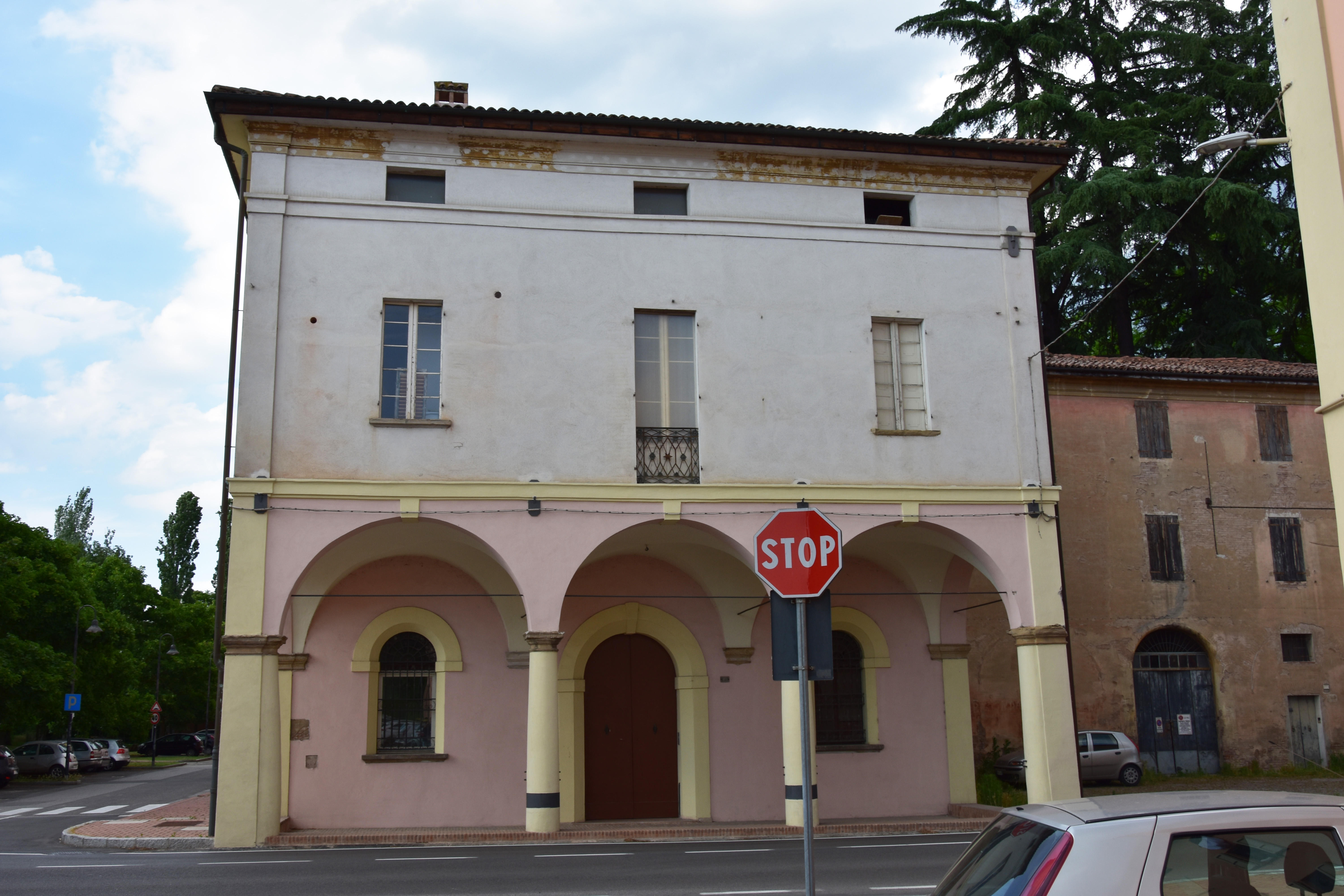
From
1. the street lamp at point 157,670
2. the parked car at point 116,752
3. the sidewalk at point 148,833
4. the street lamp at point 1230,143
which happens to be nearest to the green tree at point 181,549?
the street lamp at point 157,670

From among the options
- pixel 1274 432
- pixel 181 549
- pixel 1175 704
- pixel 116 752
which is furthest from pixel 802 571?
pixel 181 549

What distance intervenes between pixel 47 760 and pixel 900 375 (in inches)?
1216

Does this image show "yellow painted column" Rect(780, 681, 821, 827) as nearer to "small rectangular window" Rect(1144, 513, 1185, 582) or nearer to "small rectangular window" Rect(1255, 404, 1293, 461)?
"small rectangular window" Rect(1144, 513, 1185, 582)

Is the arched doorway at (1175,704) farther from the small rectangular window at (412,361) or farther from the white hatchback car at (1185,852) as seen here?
the white hatchback car at (1185,852)

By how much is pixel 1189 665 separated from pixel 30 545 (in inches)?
1241

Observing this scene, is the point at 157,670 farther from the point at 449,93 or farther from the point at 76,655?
the point at 449,93

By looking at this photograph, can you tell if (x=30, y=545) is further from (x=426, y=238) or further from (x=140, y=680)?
(x=426, y=238)

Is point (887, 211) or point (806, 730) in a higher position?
point (887, 211)

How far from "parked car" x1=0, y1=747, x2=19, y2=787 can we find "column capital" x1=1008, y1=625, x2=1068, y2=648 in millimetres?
27146

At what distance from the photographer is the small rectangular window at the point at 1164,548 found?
78.4ft

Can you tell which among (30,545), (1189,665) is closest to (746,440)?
(1189,665)

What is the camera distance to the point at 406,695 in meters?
16.4

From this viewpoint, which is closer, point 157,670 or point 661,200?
point 661,200

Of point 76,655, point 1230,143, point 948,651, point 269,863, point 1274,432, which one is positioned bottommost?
point 269,863
